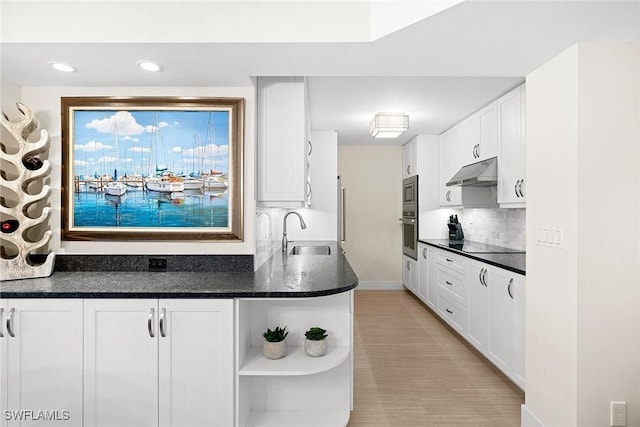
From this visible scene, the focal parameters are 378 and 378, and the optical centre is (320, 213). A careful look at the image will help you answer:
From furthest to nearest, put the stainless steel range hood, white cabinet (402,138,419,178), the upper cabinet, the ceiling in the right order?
white cabinet (402,138,419,178) < the stainless steel range hood < the upper cabinet < the ceiling

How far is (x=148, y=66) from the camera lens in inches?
84.4

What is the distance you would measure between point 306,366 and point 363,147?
15.1ft

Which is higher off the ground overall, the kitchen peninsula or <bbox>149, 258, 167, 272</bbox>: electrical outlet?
<bbox>149, 258, 167, 272</bbox>: electrical outlet

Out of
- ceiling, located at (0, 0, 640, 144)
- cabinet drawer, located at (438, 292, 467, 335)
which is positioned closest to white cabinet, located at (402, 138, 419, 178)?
cabinet drawer, located at (438, 292, 467, 335)

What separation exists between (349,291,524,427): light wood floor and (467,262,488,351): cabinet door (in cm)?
18

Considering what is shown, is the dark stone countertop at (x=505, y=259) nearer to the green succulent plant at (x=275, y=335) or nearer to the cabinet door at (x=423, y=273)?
the cabinet door at (x=423, y=273)

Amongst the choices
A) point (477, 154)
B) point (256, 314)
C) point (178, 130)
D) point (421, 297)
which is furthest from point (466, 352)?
point (178, 130)

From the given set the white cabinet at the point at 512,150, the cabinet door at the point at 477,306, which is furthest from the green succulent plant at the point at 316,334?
the white cabinet at the point at 512,150

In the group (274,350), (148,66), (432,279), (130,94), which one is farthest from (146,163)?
(432,279)

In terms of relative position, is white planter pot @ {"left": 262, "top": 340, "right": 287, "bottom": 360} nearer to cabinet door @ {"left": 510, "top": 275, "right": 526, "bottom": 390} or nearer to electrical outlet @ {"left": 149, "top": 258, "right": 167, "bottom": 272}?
electrical outlet @ {"left": 149, "top": 258, "right": 167, "bottom": 272}

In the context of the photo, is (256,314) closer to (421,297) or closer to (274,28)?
(274,28)

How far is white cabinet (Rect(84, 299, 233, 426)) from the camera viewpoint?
191cm

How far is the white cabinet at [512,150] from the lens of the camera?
10.3ft

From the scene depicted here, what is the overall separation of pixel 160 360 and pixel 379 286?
4.61 meters
